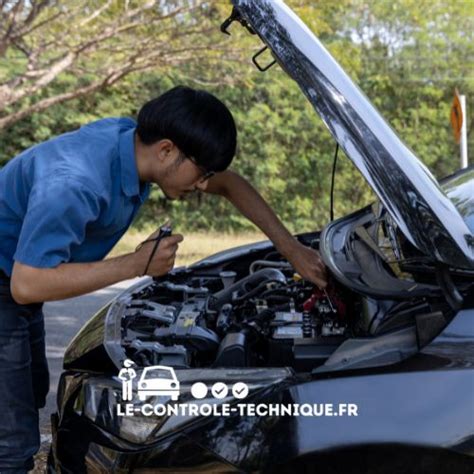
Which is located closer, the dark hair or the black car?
the black car

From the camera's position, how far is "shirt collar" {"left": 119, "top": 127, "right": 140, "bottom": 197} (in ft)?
7.77

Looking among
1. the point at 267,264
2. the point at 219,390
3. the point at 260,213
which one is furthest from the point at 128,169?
the point at 267,264

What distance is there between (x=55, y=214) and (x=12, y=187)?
377 mm

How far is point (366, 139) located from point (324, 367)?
0.58 m

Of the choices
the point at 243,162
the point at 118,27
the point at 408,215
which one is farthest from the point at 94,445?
the point at 243,162

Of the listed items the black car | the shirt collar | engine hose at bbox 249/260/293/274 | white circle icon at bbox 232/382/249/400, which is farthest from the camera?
engine hose at bbox 249/260/293/274

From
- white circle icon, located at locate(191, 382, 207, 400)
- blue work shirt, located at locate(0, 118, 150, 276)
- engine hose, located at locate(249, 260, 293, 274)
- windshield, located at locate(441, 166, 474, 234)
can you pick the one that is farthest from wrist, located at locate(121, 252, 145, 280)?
engine hose, located at locate(249, 260, 293, 274)

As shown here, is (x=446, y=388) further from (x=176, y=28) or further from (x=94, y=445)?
(x=176, y=28)

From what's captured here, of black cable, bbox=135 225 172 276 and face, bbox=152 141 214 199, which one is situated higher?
face, bbox=152 141 214 199

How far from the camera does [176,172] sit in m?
2.35

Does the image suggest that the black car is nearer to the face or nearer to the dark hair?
the dark hair

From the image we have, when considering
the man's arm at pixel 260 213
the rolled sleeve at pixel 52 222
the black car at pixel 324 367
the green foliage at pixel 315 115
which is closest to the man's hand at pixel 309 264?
the man's arm at pixel 260 213

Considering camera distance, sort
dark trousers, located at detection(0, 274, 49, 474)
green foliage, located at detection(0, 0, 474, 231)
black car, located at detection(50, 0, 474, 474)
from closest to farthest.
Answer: black car, located at detection(50, 0, 474, 474) < dark trousers, located at detection(0, 274, 49, 474) < green foliage, located at detection(0, 0, 474, 231)

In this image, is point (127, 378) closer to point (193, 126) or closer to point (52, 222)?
point (52, 222)
